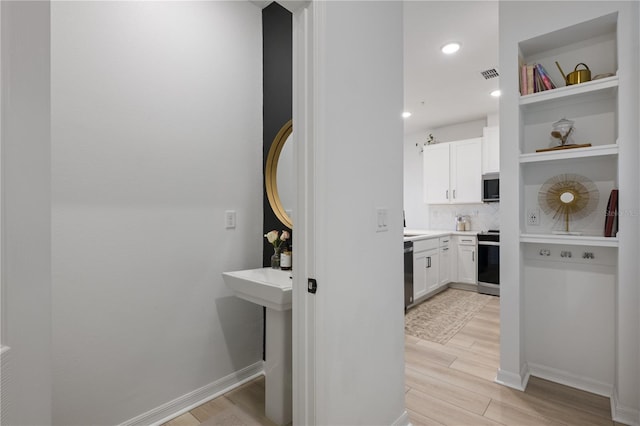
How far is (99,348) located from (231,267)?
2.87 ft

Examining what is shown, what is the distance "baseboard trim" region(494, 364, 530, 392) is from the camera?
220 cm

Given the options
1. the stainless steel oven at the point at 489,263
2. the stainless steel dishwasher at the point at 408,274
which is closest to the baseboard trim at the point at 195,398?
the stainless steel dishwasher at the point at 408,274

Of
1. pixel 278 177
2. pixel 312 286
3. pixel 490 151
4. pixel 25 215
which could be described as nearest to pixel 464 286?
pixel 490 151

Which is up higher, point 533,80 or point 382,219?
point 533,80

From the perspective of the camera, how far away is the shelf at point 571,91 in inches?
76.2

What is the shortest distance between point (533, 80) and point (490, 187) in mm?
2888

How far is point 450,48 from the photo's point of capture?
3.11 metres

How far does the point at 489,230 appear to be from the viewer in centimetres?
523

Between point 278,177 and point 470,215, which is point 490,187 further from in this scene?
point 278,177

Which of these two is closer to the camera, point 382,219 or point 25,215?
point 25,215

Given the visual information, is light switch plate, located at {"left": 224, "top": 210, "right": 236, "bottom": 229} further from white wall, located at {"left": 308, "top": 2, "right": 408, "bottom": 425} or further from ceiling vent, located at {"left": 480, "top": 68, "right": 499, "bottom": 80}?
ceiling vent, located at {"left": 480, "top": 68, "right": 499, "bottom": 80}

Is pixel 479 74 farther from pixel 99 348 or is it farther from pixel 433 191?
pixel 99 348

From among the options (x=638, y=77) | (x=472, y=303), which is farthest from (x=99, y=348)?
(x=472, y=303)

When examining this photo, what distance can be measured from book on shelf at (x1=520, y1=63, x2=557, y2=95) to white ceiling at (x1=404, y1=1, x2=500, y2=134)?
0.71m
